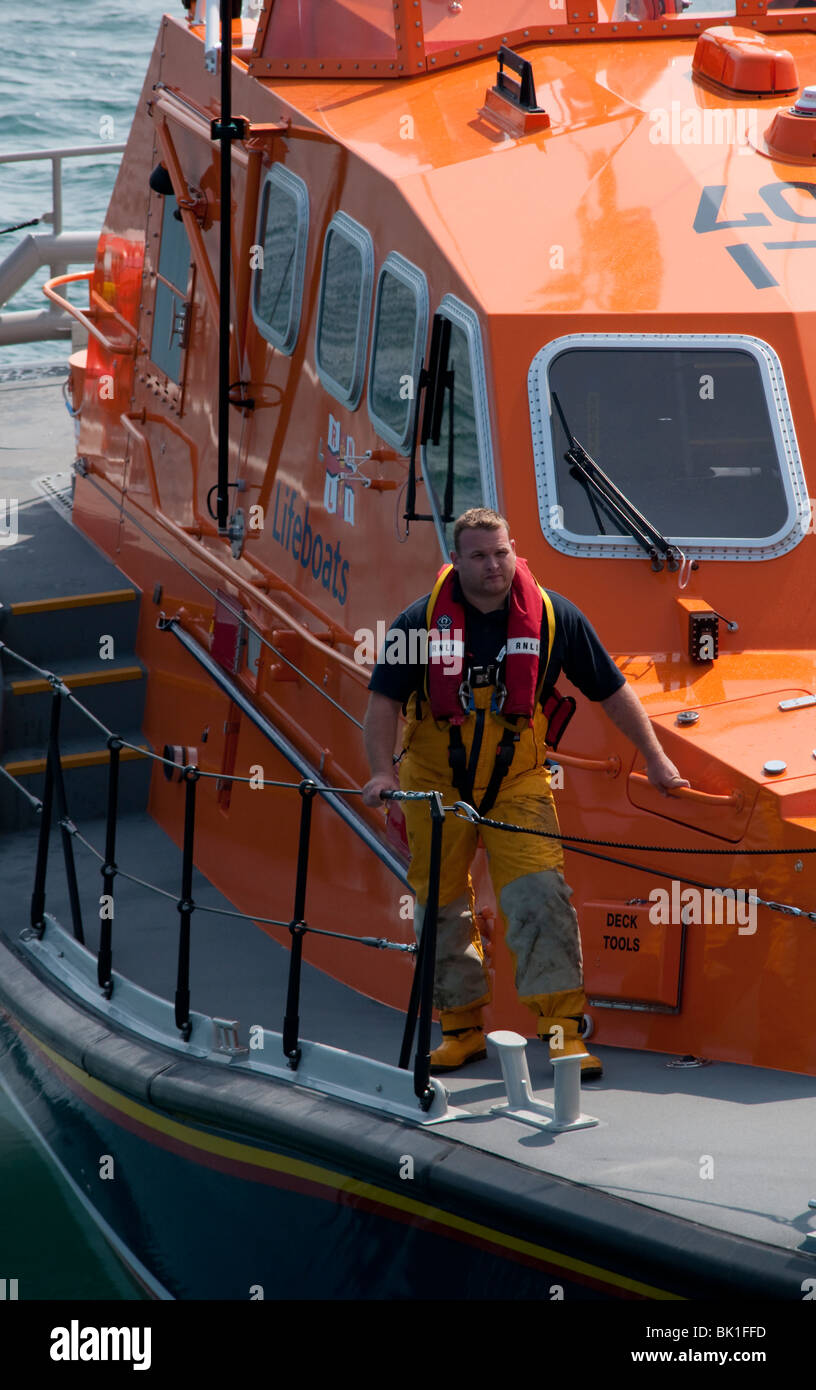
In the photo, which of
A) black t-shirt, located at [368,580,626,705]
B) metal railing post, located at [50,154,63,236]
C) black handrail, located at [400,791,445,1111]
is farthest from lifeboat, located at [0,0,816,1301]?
metal railing post, located at [50,154,63,236]

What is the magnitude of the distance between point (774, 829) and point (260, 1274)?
1.74 metres

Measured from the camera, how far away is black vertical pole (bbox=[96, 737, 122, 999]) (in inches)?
188

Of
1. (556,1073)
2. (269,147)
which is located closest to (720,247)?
(269,147)

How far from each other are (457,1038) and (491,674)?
92 cm

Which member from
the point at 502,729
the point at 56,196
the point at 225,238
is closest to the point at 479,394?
the point at 502,729

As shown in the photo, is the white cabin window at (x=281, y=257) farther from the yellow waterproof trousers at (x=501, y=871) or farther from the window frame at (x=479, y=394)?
the yellow waterproof trousers at (x=501, y=871)

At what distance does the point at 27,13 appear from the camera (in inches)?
1040

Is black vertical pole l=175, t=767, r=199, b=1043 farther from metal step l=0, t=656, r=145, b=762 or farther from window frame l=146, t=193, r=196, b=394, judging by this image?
window frame l=146, t=193, r=196, b=394

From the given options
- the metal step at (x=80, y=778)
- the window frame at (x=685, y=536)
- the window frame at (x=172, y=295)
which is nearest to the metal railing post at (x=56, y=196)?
the window frame at (x=172, y=295)

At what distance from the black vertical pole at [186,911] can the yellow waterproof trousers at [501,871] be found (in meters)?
0.66

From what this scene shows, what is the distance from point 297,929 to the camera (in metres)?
4.12

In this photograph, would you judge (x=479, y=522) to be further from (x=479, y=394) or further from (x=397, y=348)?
(x=397, y=348)

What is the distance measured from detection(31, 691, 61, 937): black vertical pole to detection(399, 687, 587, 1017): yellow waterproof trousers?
1.35 metres

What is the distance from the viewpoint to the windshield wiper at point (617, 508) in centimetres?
437
